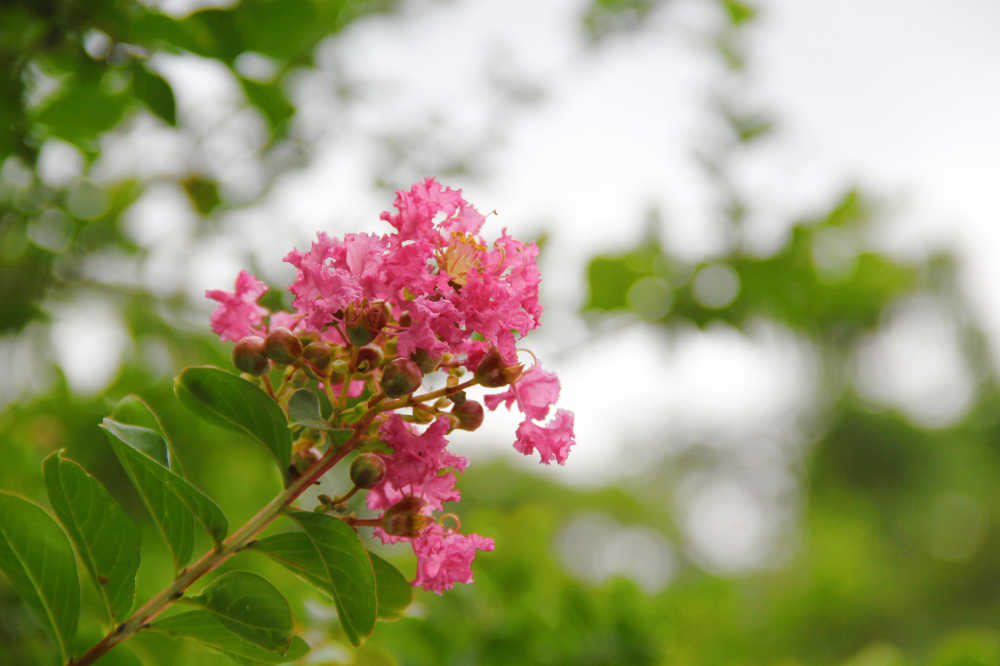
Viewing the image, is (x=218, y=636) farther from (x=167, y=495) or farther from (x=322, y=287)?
(x=322, y=287)

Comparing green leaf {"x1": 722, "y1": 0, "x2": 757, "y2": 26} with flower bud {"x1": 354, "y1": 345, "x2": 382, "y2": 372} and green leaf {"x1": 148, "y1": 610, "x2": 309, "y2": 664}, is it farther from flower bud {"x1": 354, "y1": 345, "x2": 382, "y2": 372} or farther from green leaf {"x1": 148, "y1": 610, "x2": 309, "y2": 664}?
green leaf {"x1": 148, "y1": 610, "x2": 309, "y2": 664}

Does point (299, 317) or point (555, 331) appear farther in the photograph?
point (555, 331)

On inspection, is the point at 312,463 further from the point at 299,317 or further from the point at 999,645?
the point at 999,645

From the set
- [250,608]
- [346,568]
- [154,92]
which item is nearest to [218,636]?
[250,608]

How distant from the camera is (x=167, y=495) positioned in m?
0.75

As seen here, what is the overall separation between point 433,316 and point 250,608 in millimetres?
318

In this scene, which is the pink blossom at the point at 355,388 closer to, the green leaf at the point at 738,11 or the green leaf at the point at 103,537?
the green leaf at the point at 103,537

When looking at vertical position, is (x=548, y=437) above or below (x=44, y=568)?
above

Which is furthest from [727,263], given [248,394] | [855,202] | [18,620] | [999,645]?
[18,620]

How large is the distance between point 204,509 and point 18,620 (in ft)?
3.41

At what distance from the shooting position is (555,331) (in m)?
1.81

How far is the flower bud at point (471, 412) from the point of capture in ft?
2.45

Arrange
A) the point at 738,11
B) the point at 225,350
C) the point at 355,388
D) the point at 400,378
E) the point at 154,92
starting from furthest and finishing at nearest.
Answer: the point at 738,11 < the point at 225,350 < the point at 154,92 < the point at 355,388 < the point at 400,378

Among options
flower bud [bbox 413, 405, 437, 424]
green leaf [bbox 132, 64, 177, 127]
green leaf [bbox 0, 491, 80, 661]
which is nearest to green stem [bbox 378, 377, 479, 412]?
flower bud [bbox 413, 405, 437, 424]
